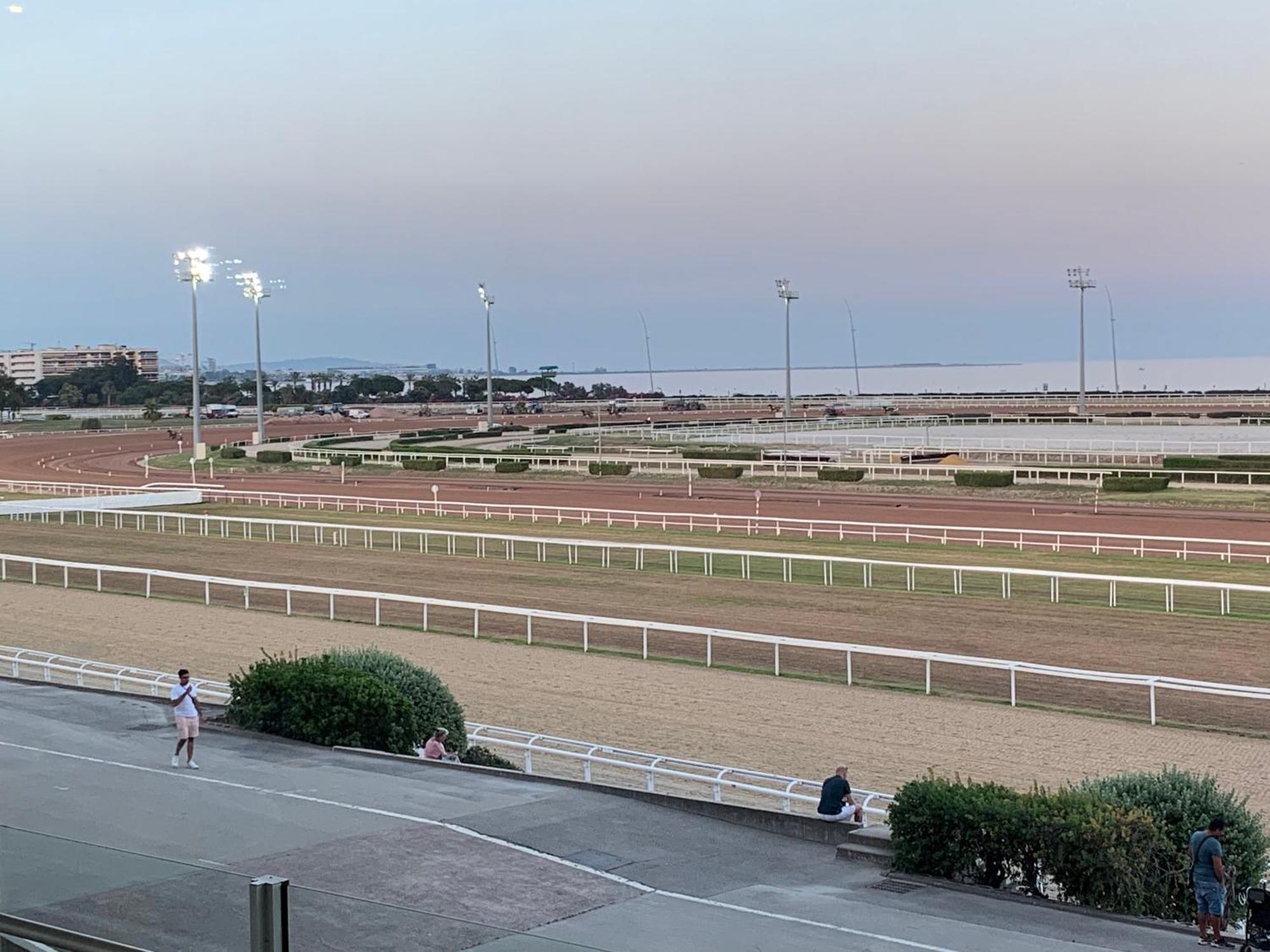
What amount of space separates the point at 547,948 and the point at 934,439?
69.6m

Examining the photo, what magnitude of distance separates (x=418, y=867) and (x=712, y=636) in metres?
12.4

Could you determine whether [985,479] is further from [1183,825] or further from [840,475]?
[1183,825]

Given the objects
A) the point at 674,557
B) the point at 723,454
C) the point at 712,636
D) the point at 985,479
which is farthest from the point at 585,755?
the point at 723,454

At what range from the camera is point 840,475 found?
47.5 meters

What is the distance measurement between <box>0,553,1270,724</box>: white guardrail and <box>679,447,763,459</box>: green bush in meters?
30.1

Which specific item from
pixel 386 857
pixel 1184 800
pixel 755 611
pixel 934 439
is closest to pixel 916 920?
pixel 1184 800

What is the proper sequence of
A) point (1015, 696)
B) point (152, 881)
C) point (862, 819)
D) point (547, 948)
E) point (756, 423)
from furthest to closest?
point (756, 423) → point (1015, 696) → point (862, 819) → point (152, 881) → point (547, 948)

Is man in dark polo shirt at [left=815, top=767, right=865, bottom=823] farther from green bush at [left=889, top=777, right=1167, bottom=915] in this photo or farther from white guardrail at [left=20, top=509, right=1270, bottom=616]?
white guardrail at [left=20, top=509, right=1270, bottom=616]

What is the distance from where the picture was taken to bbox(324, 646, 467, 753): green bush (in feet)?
43.5

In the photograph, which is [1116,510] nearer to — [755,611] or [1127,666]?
[755,611]

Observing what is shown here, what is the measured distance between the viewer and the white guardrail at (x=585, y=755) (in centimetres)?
1147

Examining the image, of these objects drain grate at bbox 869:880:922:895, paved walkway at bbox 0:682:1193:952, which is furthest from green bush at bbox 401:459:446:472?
drain grate at bbox 869:880:922:895

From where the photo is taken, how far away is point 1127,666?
18406 mm

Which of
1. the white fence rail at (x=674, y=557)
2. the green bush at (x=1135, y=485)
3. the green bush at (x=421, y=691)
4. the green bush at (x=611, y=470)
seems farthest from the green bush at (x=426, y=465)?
the green bush at (x=421, y=691)
